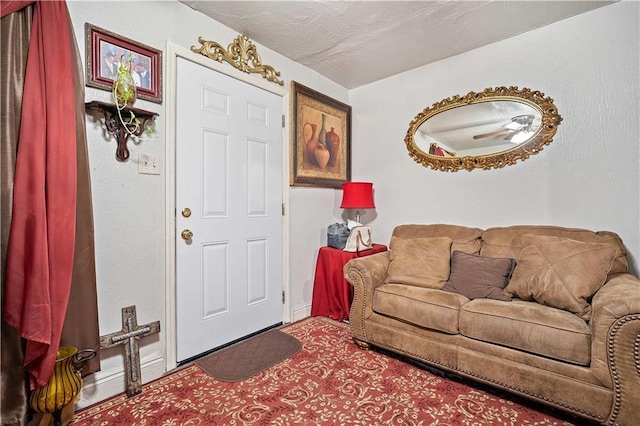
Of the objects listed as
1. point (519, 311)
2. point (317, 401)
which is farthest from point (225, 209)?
point (519, 311)

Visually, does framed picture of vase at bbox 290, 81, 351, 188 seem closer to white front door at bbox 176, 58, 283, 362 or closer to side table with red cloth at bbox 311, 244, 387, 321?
white front door at bbox 176, 58, 283, 362

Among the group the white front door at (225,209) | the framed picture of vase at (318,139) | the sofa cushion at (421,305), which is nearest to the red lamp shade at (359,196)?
the framed picture of vase at (318,139)

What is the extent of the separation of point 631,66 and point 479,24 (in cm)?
102

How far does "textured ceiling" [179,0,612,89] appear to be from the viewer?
2014mm

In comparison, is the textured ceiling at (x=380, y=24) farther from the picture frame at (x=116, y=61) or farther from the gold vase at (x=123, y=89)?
the gold vase at (x=123, y=89)

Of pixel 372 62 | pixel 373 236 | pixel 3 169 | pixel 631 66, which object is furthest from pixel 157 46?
pixel 631 66

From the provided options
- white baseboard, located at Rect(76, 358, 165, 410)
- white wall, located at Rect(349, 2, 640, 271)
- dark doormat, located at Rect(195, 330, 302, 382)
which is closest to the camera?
white baseboard, located at Rect(76, 358, 165, 410)

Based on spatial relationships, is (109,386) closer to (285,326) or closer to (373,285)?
(285,326)

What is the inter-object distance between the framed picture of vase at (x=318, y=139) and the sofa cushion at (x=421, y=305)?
132 cm

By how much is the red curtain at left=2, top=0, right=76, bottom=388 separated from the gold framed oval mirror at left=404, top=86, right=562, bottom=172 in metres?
2.64

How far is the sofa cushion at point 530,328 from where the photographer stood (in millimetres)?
1433

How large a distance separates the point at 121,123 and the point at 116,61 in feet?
1.18

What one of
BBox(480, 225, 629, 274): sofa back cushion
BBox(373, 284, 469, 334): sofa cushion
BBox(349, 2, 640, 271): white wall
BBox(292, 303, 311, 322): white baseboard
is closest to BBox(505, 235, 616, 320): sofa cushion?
BBox(480, 225, 629, 274): sofa back cushion

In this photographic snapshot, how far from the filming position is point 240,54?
7.61 ft
